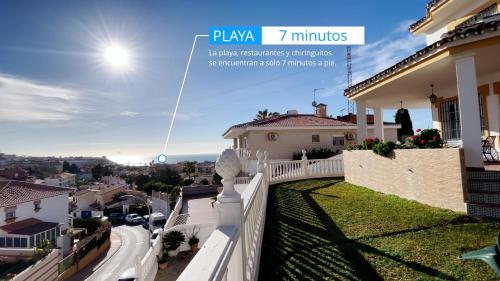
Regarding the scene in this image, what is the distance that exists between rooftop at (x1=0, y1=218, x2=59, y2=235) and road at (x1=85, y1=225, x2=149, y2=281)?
9105 millimetres

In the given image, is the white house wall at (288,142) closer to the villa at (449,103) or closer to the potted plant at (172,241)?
the villa at (449,103)

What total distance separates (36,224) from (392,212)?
4036 cm

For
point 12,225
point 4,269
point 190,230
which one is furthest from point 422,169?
point 12,225

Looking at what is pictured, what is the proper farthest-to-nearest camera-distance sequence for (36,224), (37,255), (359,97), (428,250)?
(36,224)
(37,255)
(359,97)
(428,250)

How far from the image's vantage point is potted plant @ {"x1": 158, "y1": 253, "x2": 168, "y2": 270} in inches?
433

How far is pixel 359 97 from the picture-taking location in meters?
11.9

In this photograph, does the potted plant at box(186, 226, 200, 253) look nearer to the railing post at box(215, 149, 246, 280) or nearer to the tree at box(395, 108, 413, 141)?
the railing post at box(215, 149, 246, 280)

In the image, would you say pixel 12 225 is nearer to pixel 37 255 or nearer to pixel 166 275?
pixel 37 255

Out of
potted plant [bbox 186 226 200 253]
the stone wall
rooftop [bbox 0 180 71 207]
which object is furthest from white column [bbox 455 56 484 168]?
rooftop [bbox 0 180 71 207]

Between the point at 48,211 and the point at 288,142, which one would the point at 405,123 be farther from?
the point at 48,211

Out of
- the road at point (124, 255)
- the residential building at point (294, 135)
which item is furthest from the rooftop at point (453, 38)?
the road at point (124, 255)

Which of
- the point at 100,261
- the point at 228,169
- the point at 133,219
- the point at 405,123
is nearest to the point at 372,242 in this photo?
the point at 228,169

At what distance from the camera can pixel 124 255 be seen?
30.6m

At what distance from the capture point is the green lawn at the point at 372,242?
3197 millimetres
